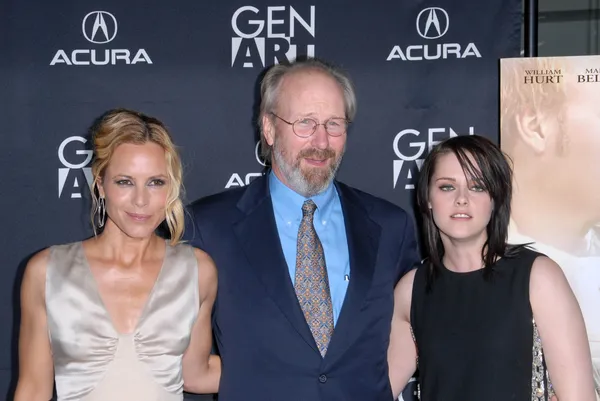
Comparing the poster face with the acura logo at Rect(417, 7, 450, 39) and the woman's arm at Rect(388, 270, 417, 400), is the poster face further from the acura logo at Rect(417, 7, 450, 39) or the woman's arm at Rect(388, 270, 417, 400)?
the woman's arm at Rect(388, 270, 417, 400)

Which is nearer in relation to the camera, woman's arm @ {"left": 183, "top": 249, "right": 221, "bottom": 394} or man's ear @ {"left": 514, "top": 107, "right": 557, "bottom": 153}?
woman's arm @ {"left": 183, "top": 249, "right": 221, "bottom": 394}

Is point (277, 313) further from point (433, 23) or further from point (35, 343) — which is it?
point (433, 23)

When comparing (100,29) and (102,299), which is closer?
(102,299)

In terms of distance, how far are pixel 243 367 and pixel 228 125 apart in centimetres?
157

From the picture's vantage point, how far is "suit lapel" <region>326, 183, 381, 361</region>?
2506 mm

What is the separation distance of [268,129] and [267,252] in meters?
0.44

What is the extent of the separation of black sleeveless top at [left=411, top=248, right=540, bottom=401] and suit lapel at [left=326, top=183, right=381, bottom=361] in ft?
0.70

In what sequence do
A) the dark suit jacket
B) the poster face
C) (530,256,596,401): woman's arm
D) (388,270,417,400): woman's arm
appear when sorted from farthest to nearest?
the poster face, (388,270,417,400): woman's arm, the dark suit jacket, (530,256,596,401): woman's arm

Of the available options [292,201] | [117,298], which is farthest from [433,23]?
[117,298]

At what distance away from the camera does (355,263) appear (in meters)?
2.62

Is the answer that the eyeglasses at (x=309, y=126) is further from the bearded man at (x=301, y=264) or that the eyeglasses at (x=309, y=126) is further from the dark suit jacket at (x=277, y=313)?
the dark suit jacket at (x=277, y=313)

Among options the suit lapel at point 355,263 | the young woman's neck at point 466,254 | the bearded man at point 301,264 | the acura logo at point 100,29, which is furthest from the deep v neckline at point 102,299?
the acura logo at point 100,29

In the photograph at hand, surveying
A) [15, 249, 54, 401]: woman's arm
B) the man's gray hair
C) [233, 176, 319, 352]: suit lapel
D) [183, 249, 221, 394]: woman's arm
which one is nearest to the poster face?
the man's gray hair

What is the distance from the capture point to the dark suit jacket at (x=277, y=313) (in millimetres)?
2484
